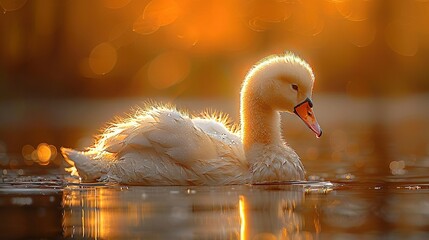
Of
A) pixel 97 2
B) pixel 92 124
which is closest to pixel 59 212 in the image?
pixel 92 124

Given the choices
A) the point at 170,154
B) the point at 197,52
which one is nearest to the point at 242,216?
the point at 170,154

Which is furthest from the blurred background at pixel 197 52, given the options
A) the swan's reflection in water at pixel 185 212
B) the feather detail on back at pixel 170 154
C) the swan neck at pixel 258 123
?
the swan's reflection in water at pixel 185 212

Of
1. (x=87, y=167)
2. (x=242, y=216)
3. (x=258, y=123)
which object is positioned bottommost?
(x=242, y=216)

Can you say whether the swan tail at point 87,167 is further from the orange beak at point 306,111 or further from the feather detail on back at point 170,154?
the orange beak at point 306,111

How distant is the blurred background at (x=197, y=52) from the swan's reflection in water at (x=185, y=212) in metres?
12.2

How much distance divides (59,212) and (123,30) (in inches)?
703

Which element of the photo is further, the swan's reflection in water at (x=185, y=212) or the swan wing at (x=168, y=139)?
the swan wing at (x=168, y=139)

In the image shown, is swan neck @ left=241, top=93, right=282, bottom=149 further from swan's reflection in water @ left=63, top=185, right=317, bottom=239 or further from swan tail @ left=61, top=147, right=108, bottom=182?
swan tail @ left=61, top=147, right=108, bottom=182

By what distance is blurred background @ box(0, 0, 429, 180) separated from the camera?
24984mm

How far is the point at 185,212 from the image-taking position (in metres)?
8.55

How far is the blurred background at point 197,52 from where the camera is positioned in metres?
25.0

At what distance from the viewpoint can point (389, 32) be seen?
28.1 meters

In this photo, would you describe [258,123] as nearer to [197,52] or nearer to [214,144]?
[214,144]

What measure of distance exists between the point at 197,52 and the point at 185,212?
60.2 feet
